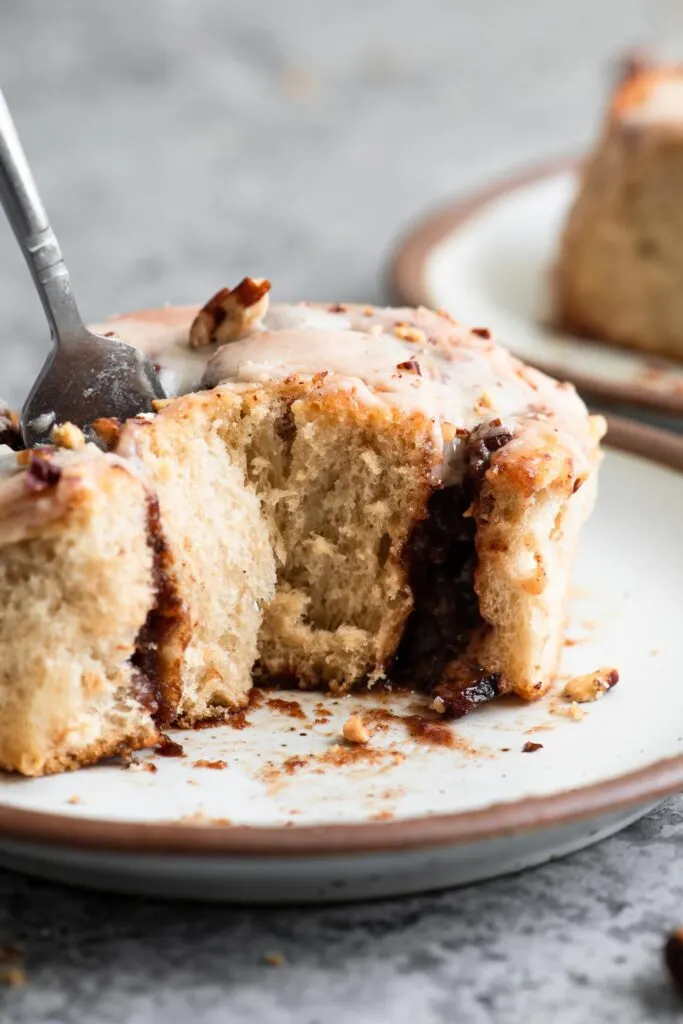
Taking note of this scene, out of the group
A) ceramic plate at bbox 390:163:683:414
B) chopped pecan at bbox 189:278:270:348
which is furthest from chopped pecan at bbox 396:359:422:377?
ceramic plate at bbox 390:163:683:414

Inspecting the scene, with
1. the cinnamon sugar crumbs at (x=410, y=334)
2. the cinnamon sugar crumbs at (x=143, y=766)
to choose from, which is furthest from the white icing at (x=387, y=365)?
the cinnamon sugar crumbs at (x=143, y=766)

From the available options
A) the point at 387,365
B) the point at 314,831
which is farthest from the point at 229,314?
the point at 314,831

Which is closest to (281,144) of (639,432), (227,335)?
(639,432)

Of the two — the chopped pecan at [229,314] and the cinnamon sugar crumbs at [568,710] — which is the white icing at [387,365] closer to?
the chopped pecan at [229,314]

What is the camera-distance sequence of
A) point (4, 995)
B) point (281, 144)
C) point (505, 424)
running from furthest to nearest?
1. point (281, 144)
2. point (505, 424)
3. point (4, 995)

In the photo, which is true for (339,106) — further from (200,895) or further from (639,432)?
(200,895)
